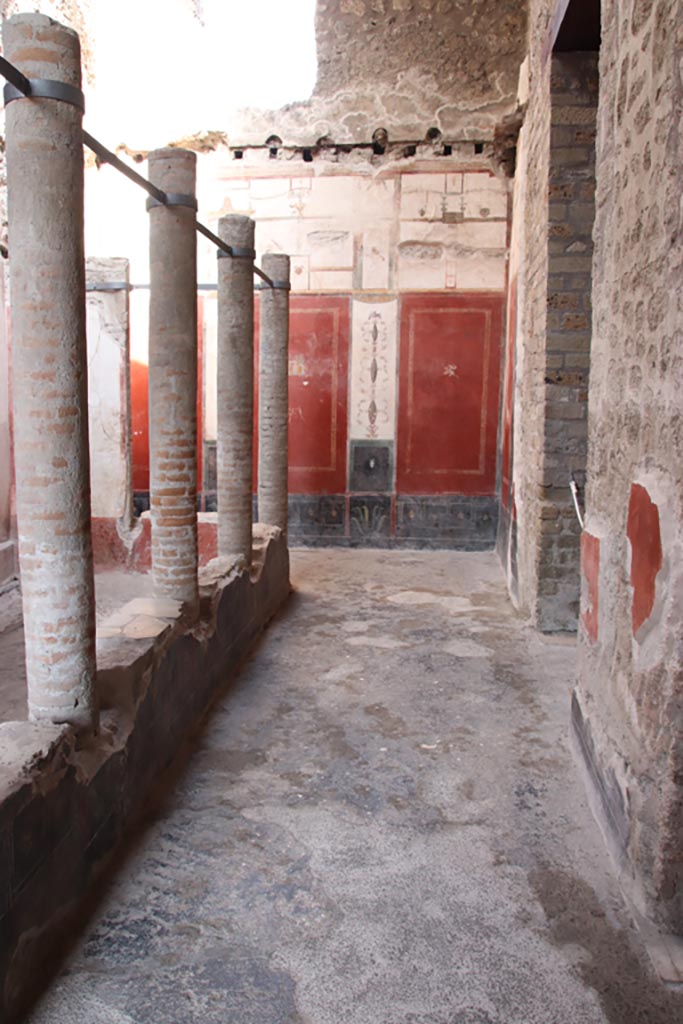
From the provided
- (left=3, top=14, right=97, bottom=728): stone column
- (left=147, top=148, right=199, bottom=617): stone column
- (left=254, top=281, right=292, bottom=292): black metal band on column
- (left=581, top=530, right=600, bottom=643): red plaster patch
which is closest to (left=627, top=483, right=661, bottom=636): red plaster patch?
(left=581, top=530, right=600, bottom=643): red plaster patch

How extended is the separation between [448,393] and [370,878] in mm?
6785

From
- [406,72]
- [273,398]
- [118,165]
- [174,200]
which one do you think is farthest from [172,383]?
[406,72]

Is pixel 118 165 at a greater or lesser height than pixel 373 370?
greater

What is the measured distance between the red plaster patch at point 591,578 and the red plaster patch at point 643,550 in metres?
0.52

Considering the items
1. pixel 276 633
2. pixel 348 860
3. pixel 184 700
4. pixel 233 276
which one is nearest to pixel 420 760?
pixel 348 860

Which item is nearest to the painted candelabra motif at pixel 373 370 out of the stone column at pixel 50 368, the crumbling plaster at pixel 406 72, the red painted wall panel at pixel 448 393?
the red painted wall panel at pixel 448 393

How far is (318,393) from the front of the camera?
8.96m

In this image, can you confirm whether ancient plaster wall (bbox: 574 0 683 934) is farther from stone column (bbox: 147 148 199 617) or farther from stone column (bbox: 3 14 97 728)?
stone column (bbox: 147 148 199 617)

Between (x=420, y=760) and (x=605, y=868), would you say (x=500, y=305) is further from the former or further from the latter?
(x=605, y=868)

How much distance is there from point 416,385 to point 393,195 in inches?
82.8

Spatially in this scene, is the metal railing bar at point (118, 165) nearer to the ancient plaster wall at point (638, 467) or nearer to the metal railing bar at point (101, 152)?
the metal railing bar at point (101, 152)

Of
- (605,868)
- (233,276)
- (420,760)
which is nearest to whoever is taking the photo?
(605,868)

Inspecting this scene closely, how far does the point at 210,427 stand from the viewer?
29.6 ft

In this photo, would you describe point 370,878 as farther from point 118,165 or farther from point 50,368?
point 118,165
